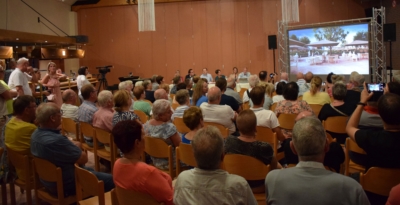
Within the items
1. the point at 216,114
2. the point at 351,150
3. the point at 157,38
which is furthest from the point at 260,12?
the point at 351,150

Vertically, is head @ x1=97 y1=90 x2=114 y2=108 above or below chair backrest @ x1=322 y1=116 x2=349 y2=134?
above

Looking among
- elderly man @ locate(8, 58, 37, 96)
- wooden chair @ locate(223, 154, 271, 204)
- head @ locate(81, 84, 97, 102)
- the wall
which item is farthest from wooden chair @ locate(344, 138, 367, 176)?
the wall

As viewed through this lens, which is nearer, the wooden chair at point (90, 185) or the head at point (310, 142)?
the head at point (310, 142)

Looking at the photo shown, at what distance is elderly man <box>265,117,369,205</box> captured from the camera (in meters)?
1.92

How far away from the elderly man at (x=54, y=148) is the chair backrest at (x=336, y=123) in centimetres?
298

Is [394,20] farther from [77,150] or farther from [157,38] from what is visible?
[77,150]

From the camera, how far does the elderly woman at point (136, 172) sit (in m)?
2.53

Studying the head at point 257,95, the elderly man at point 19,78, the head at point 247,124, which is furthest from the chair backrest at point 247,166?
the elderly man at point 19,78

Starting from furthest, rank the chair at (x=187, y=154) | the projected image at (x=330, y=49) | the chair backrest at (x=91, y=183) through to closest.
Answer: the projected image at (x=330, y=49), the chair at (x=187, y=154), the chair backrest at (x=91, y=183)

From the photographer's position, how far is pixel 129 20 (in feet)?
59.4

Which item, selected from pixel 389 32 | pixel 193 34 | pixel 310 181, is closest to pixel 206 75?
pixel 193 34

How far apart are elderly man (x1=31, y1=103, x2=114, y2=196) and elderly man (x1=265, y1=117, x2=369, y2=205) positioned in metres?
2.02

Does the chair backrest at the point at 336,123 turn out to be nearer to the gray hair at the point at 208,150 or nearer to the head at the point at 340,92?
the head at the point at 340,92

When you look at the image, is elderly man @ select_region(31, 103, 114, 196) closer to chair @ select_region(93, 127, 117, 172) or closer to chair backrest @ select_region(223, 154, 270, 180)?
chair @ select_region(93, 127, 117, 172)
